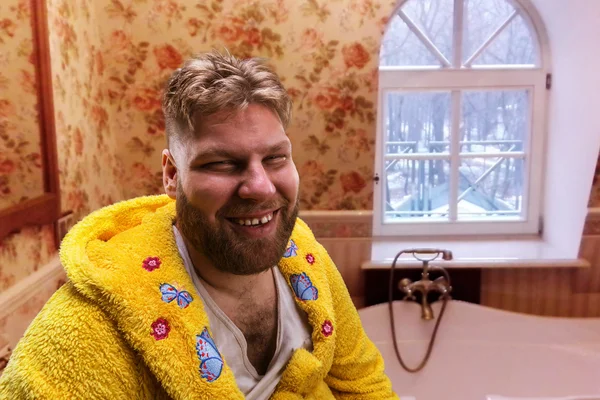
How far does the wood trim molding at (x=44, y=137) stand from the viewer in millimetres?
1273

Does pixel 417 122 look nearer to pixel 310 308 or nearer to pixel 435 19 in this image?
pixel 435 19

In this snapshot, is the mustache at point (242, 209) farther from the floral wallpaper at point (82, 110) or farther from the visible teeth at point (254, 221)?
the floral wallpaper at point (82, 110)

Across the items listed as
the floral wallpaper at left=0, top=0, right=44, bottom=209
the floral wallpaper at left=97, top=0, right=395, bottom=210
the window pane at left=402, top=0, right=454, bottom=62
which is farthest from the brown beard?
the window pane at left=402, top=0, right=454, bottom=62

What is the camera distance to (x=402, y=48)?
2129 millimetres

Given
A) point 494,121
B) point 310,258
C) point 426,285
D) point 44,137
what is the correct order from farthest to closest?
point 494,121
point 426,285
point 44,137
point 310,258

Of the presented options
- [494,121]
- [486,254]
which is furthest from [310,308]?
[494,121]

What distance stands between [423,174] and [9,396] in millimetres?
1848

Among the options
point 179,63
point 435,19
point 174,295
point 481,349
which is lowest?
point 481,349

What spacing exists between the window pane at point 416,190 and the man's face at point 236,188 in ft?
4.66

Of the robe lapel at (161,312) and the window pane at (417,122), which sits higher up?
the window pane at (417,122)

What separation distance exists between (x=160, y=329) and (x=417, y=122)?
5.39ft

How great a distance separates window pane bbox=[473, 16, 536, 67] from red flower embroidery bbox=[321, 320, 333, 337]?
153 centimetres

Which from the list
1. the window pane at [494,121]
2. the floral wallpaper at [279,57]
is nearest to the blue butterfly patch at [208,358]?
the floral wallpaper at [279,57]

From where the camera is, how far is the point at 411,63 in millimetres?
2143
